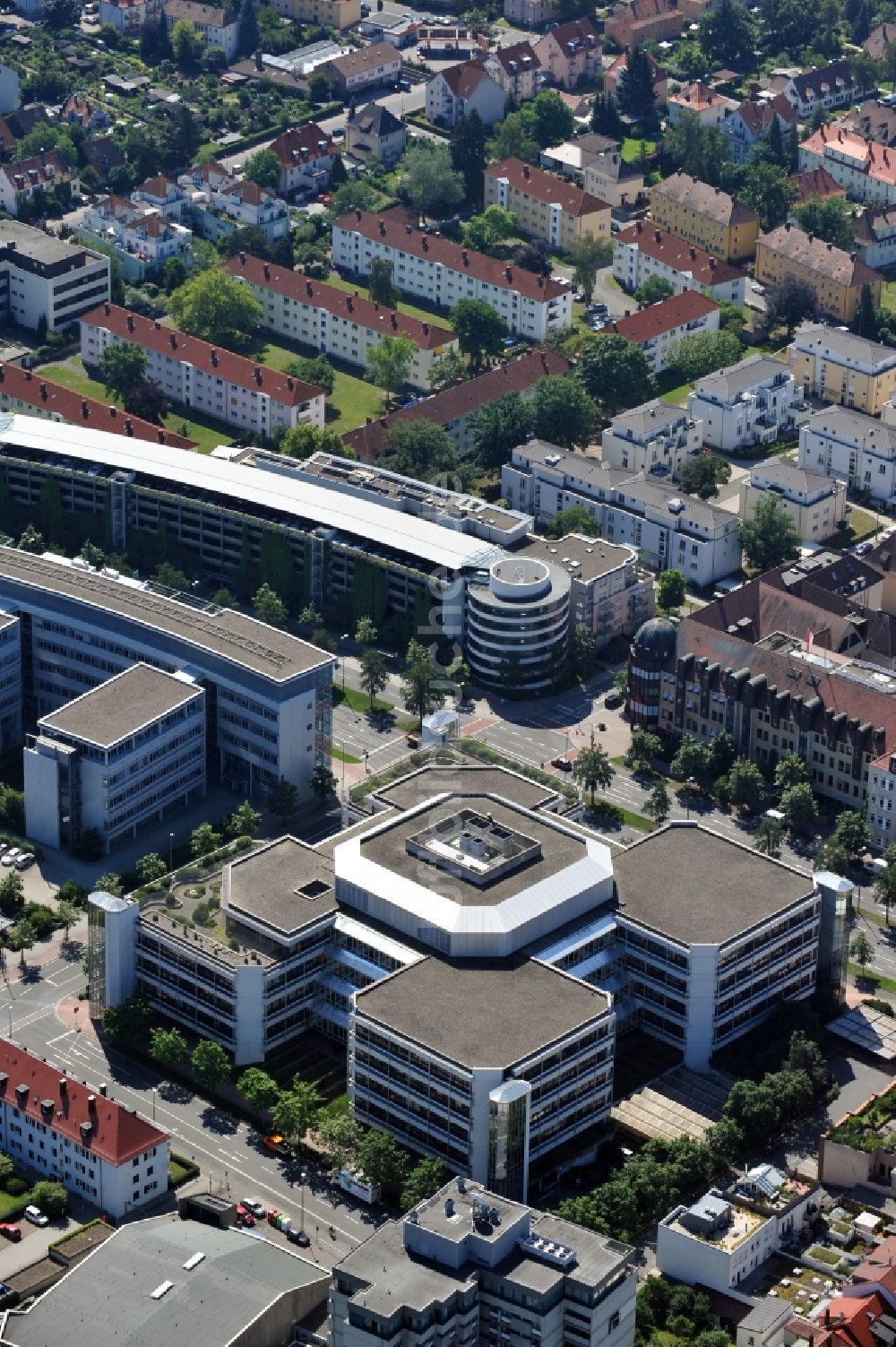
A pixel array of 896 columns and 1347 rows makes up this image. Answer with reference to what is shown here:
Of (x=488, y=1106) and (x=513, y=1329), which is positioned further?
(x=488, y=1106)

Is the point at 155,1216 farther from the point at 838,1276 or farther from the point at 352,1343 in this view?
the point at 838,1276

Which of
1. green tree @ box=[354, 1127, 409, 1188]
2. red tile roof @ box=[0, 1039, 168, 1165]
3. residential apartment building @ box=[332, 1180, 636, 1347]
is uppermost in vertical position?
residential apartment building @ box=[332, 1180, 636, 1347]

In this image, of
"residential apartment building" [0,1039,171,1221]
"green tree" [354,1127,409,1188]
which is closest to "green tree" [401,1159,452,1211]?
"green tree" [354,1127,409,1188]

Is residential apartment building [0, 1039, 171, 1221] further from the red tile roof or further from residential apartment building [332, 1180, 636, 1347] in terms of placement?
residential apartment building [332, 1180, 636, 1347]

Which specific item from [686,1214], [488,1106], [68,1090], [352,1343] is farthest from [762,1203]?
[68,1090]

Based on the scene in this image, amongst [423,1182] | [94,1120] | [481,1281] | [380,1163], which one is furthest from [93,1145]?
[481,1281]
